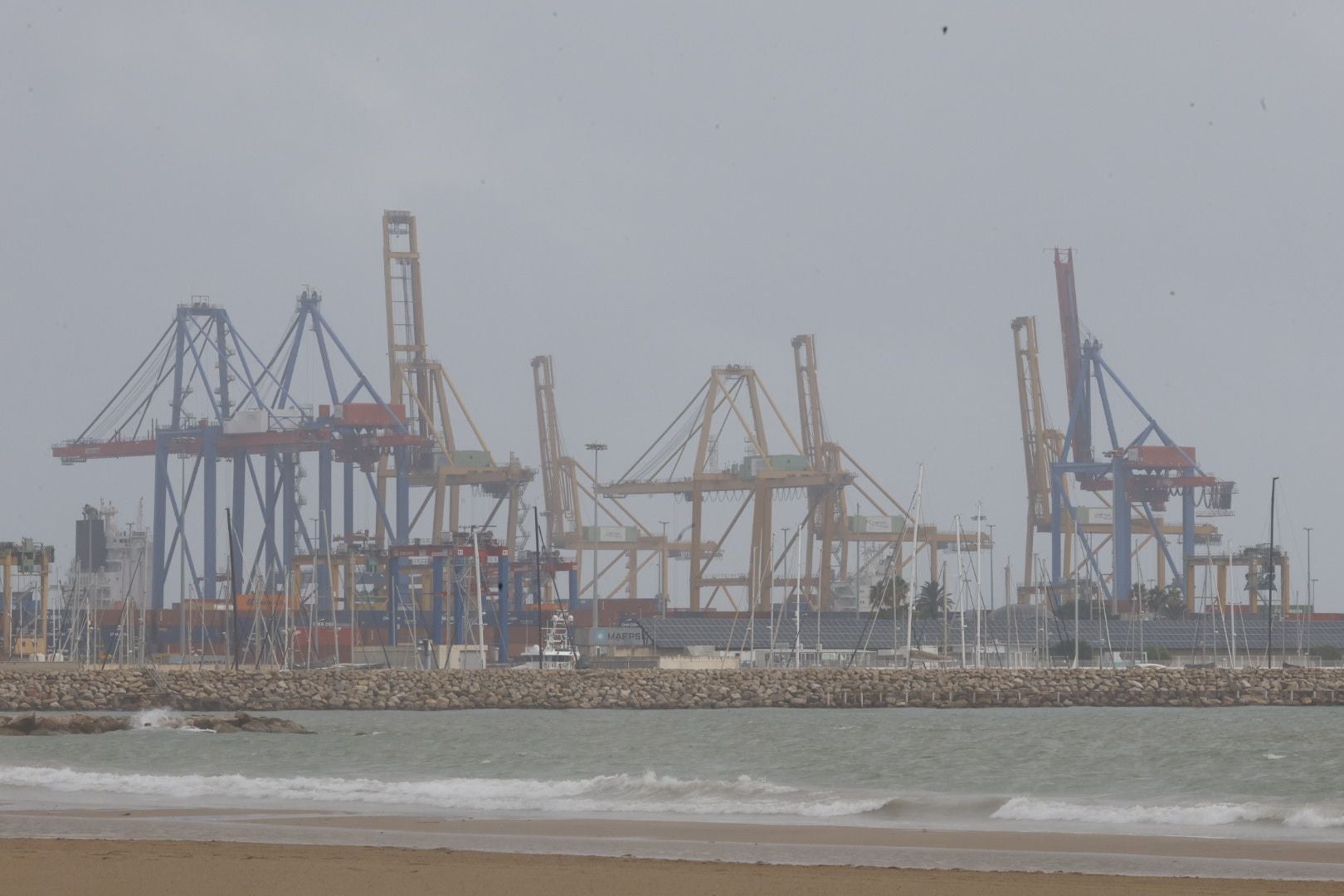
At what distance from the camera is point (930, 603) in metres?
110

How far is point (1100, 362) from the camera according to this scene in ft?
416

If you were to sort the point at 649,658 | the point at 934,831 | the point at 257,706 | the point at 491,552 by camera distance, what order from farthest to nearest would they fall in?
the point at 491,552
the point at 649,658
the point at 257,706
the point at 934,831

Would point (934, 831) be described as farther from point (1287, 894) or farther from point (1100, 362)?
point (1100, 362)

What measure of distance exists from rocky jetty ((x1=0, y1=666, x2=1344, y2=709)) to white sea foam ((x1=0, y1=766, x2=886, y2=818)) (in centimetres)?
2775

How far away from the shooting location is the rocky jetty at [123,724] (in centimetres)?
4178

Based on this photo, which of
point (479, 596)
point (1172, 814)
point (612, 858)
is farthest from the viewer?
point (479, 596)

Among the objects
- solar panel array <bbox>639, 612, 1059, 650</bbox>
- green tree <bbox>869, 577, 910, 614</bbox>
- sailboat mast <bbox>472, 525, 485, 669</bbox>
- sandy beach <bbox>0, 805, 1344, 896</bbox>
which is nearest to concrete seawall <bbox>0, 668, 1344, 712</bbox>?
sailboat mast <bbox>472, 525, 485, 669</bbox>

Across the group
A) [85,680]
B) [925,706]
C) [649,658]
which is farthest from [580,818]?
[649,658]

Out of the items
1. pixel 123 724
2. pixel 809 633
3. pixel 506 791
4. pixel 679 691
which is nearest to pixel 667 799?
pixel 506 791

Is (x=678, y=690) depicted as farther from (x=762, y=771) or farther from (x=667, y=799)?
(x=667, y=799)

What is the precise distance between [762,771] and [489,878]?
16.5 m

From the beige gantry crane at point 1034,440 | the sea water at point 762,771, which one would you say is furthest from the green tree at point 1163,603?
the sea water at point 762,771

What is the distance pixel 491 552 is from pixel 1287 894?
73.4 m

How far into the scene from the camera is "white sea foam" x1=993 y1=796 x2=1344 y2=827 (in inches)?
821
